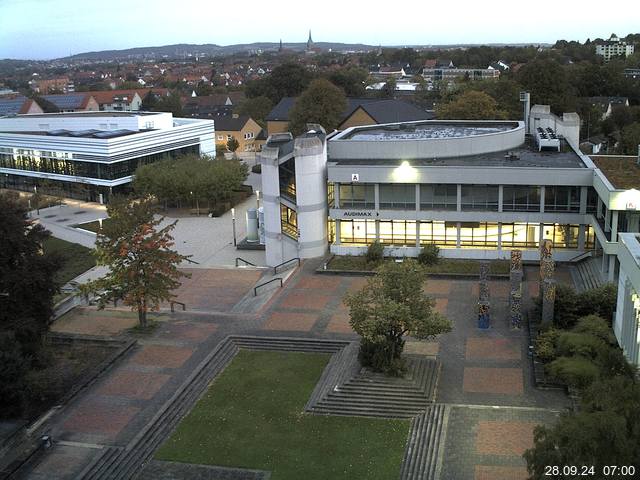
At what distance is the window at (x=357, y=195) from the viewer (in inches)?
1628

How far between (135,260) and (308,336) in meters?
8.14

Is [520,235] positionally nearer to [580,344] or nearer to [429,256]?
[429,256]

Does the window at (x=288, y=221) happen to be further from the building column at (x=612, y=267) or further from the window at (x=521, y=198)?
the building column at (x=612, y=267)

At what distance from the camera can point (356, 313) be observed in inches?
1024

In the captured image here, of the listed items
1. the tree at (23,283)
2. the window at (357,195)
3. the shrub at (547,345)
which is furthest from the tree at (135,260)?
the shrub at (547,345)

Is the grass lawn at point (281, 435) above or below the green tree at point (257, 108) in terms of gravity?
below

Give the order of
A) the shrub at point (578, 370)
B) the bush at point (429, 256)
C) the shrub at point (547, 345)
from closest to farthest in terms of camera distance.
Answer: the shrub at point (578, 370) → the shrub at point (547, 345) → the bush at point (429, 256)

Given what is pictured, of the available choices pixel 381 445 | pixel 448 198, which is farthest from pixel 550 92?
pixel 381 445

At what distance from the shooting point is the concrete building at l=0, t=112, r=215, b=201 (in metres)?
65.6

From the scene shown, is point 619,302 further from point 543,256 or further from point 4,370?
point 4,370

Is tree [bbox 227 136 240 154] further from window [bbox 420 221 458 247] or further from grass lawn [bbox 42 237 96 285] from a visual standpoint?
window [bbox 420 221 458 247]

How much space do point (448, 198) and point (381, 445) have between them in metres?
20.6

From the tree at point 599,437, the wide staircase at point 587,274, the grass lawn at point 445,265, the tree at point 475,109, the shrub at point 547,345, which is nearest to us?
the tree at point 599,437

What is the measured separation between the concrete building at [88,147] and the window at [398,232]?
1269 inches
